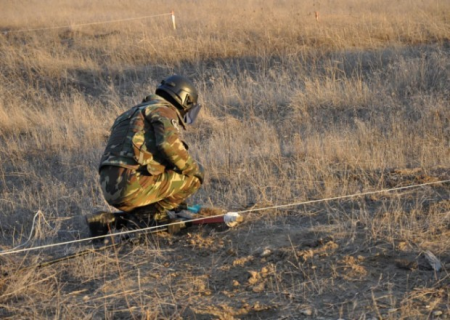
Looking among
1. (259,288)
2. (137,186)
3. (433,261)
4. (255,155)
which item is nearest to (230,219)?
(137,186)

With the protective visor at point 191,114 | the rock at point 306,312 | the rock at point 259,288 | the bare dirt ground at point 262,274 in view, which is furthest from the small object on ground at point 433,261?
the protective visor at point 191,114

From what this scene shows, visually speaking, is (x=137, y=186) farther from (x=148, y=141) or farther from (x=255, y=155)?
(x=255, y=155)

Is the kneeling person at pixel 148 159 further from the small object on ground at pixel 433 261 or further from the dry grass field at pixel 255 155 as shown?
the small object on ground at pixel 433 261

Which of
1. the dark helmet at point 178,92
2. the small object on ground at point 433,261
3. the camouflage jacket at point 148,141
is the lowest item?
the small object on ground at point 433,261

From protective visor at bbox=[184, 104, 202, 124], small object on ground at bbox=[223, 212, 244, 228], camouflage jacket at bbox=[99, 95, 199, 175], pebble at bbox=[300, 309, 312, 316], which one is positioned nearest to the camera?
pebble at bbox=[300, 309, 312, 316]

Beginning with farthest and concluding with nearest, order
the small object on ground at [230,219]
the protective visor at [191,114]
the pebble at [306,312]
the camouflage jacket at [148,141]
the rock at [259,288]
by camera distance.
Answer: the protective visor at [191,114], the small object on ground at [230,219], the camouflage jacket at [148,141], the rock at [259,288], the pebble at [306,312]

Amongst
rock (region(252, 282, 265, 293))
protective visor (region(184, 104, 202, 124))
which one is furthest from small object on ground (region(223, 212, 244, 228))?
rock (region(252, 282, 265, 293))

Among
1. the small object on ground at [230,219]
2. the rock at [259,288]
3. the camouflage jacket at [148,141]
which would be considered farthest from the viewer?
the small object on ground at [230,219]

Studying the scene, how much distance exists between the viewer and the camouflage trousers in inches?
209

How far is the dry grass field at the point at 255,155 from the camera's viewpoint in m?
4.38

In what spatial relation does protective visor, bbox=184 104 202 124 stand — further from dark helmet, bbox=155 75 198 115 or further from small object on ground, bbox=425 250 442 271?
small object on ground, bbox=425 250 442 271

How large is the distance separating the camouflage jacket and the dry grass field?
65 centimetres

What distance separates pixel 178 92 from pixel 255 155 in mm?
2360

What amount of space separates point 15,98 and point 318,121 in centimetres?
524
